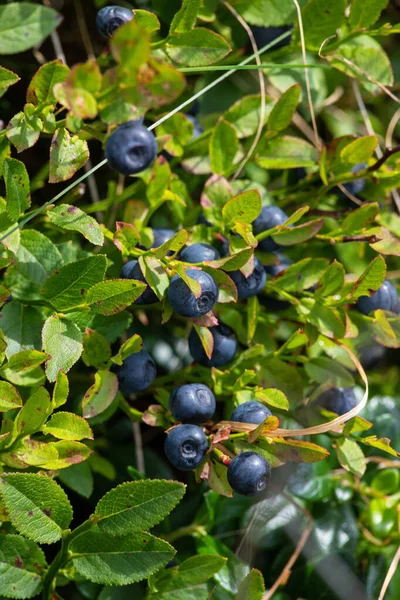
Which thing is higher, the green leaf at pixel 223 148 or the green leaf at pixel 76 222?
the green leaf at pixel 76 222

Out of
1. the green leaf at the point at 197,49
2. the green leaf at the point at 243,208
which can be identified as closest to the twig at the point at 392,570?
the green leaf at the point at 243,208

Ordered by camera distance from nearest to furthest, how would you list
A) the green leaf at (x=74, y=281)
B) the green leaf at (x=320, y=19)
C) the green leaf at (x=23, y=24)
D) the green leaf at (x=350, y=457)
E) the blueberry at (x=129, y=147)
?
the blueberry at (x=129, y=147), the green leaf at (x=74, y=281), the green leaf at (x=350, y=457), the green leaf at (x=23, y=24), the green leaf at (x=320, y=19)

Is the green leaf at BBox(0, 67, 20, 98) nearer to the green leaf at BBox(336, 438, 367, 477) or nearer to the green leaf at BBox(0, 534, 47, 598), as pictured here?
the green leaf at BBox(0, 534, 47, 598)

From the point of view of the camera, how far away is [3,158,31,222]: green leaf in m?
1.26

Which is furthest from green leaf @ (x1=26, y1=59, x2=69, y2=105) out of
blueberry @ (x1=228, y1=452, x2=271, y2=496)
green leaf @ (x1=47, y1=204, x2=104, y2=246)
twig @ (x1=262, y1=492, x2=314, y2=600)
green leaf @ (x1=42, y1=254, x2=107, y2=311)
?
twig @ (x1=262, y1=492, x2=314, y2=600)

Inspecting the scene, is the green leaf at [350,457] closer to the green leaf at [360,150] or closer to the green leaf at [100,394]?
the green leaf at [100,394]

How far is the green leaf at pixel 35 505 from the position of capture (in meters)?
1.24

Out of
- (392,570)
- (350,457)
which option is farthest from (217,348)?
(392,570)

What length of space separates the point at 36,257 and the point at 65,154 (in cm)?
26

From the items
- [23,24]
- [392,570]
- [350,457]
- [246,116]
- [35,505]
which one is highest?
[23,24]

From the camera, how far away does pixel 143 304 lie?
5.03 feet

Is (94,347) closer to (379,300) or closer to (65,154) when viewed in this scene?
(65,154)

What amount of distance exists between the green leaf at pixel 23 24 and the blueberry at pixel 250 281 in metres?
0.72

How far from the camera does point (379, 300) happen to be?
1642 millimetres
